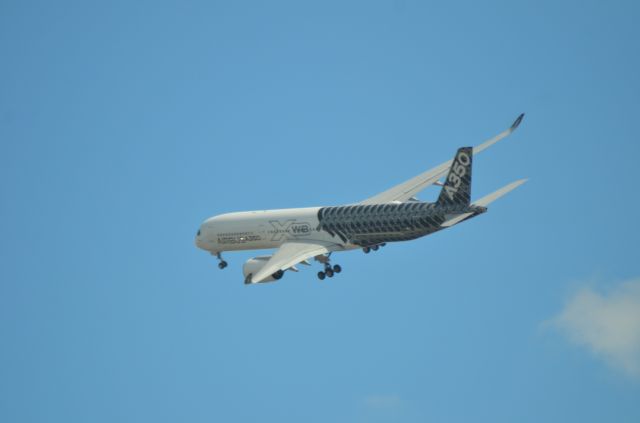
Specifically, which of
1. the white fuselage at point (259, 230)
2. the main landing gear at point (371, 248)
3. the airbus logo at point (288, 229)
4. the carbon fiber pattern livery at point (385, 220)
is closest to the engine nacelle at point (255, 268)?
the airbus logo at point (288, 229)

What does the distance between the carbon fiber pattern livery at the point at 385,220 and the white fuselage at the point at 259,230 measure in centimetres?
88

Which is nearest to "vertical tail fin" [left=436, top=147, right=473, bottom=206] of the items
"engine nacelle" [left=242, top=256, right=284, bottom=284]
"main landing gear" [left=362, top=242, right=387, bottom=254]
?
"main landing gear" [left=362, top=242, right=387, bottom=254]

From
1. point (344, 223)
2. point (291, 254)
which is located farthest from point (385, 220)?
point (291, 254)

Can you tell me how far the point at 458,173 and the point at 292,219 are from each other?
48.3ft

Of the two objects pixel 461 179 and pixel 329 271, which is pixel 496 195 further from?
pixel 329 271

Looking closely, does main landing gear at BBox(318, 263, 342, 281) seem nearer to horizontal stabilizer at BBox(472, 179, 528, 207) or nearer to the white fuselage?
the white fuselage

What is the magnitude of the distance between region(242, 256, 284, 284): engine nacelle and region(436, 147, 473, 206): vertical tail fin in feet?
44.4

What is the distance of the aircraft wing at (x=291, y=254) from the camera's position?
338ft

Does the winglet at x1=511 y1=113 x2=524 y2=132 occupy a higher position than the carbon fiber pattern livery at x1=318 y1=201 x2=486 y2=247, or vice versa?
the winglet at x1=511 y1=113 x2=524 y2=132

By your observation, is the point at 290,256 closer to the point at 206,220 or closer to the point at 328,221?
the point at 328,221

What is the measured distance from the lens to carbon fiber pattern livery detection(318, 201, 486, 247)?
104 meters

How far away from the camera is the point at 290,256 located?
347ft

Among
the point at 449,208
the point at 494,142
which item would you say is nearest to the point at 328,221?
the point at 449,208

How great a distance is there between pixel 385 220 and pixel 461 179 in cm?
676
